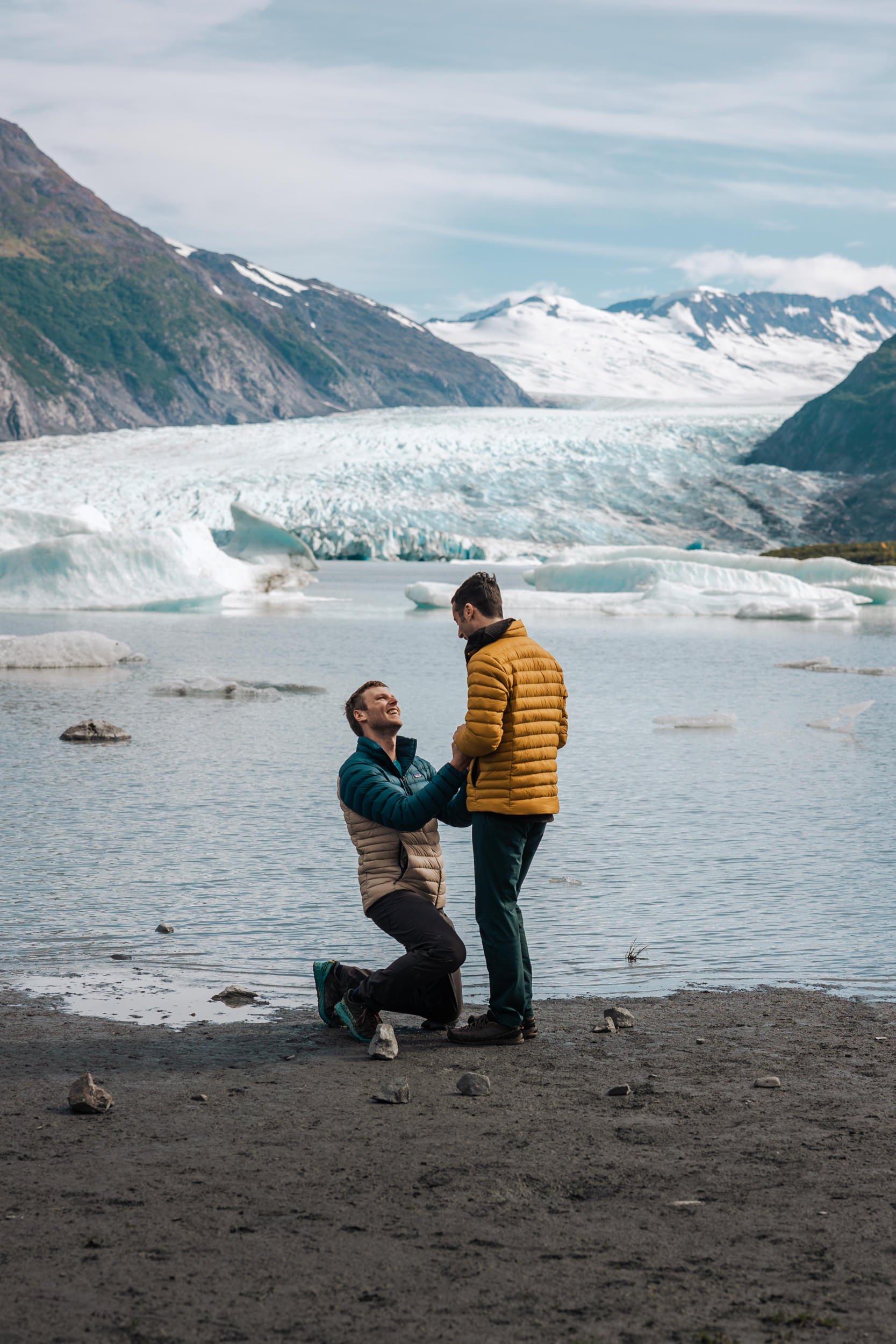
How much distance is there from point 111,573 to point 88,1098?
18.6 m

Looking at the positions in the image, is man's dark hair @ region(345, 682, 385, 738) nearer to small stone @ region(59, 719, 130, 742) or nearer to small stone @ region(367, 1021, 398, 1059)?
small stone @ region(367, 1021, 398, 1059)

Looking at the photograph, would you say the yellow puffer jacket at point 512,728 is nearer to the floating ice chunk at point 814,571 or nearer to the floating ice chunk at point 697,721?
the floating ice chunk at point 697,721

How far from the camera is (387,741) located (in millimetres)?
3584

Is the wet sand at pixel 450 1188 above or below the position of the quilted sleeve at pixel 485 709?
below

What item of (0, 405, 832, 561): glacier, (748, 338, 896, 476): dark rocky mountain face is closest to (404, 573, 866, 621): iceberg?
(0, 405, 832, 561): glacier

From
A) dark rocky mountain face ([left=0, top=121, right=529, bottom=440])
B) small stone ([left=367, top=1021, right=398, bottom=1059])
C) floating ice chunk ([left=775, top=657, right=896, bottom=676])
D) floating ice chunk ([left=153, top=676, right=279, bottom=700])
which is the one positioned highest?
dark rocky mountain face ([left=0, top=121, right=529, bottom=440])

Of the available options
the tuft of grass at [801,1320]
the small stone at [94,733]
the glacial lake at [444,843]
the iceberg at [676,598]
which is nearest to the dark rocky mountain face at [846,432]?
the iceberg at [676,598]

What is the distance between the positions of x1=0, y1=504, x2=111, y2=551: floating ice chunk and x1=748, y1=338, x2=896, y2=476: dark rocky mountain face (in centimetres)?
3155

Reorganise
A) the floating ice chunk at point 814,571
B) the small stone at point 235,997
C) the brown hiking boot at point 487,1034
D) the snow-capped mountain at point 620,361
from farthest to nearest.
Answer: the snow-capped mountain at point 620,361 < the floating ice chunk at point 814,571 < the small stone at point 235,997 < the brown hiking boot at point 487,1034

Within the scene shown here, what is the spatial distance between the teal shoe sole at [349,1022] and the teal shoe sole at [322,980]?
0.04 meters

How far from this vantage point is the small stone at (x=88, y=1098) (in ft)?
9.27

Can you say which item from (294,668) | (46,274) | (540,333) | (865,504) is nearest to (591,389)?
(540,333)

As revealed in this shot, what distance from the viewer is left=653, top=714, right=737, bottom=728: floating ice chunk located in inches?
382

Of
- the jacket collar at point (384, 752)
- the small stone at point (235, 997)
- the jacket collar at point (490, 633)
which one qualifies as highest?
the jacket collar at point (490, 633)
